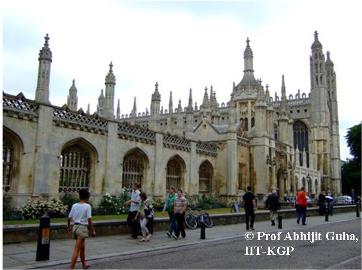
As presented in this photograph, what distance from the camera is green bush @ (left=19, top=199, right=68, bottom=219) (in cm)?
1516

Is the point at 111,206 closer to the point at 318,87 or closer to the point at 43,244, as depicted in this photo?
the point at 43,244

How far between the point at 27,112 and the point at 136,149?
714 centimetres

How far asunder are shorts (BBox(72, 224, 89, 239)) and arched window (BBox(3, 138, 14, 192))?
910cm

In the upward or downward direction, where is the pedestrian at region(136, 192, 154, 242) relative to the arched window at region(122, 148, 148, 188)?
downward

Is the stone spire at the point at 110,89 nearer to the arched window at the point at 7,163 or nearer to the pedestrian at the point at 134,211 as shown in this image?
the arched window at the point at 7,163

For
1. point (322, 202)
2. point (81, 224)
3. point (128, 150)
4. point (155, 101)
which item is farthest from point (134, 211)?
point (322, 202)

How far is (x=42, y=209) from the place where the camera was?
15.6 metres

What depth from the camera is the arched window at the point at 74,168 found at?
1780 cm

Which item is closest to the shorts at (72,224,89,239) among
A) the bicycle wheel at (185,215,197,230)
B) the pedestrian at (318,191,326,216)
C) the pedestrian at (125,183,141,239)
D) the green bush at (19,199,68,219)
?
the pedestrian at (125,183,141,239)

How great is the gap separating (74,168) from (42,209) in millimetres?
3235

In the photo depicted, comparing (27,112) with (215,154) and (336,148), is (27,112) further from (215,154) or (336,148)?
(336,148)

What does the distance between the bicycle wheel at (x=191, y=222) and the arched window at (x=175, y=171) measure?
8.85 metres

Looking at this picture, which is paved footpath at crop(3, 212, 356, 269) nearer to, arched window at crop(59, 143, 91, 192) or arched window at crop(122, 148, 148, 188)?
arched window at crop(59, 143, 91, 192)

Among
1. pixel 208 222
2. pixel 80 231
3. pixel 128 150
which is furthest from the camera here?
pixel 128 150
